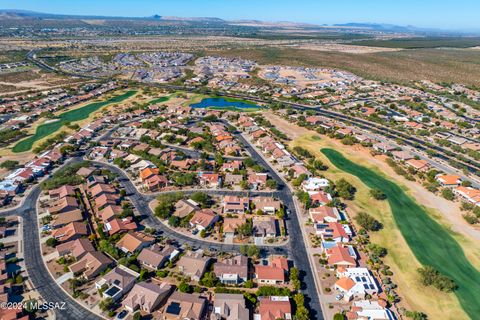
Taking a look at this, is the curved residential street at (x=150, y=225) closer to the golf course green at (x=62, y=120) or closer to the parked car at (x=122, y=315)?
the parked car at (x=122, y=315)

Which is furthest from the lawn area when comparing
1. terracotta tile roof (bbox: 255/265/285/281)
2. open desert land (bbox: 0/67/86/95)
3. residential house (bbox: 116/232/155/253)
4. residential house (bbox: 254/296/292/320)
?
open desert land (bbox: 0/67/86/95)

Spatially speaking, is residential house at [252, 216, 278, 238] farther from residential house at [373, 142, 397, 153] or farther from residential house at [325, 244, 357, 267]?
residential house at [373, 142, 397, 153]

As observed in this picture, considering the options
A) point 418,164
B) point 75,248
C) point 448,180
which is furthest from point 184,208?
point 418,164

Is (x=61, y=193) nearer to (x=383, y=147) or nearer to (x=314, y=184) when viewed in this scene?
(x=314, y=184)

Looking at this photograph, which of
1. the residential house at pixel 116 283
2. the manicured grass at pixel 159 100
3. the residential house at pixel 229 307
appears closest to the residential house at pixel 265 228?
the residential house at pixel 229 307

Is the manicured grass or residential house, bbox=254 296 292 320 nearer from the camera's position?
residential house, bbox=254 296 292 320

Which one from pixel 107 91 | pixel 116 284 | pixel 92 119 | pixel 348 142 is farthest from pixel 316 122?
pixel 107 91
